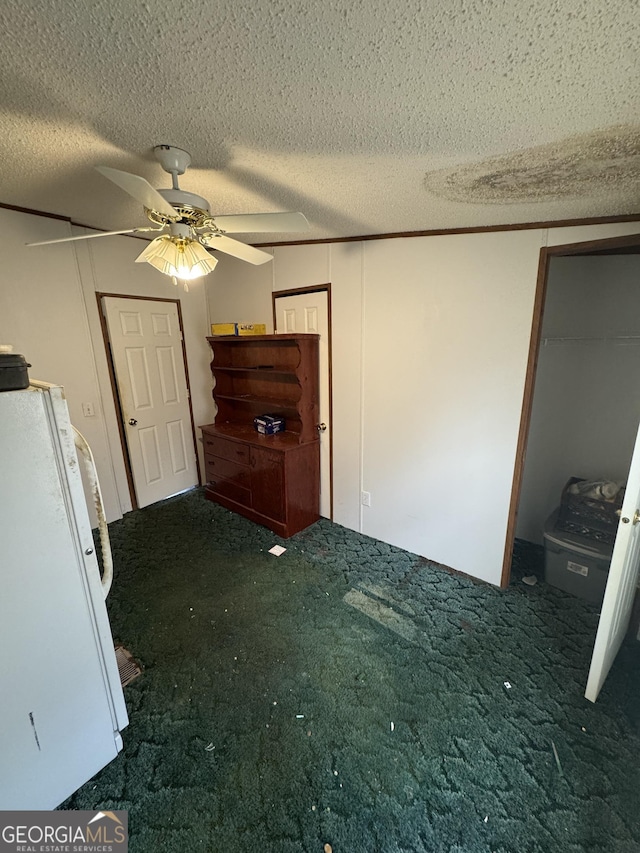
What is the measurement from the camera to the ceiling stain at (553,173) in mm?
1077

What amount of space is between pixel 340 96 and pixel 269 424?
97.5 inches

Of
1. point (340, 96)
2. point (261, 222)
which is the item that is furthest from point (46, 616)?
point (340, 96)

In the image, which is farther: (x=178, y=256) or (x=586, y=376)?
(x=586, y=376)

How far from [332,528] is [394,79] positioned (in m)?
2.86

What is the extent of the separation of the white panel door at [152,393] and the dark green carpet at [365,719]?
1265 mm

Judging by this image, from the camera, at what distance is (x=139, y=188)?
3.58 feet

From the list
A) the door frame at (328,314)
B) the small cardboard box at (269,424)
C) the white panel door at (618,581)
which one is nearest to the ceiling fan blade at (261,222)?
the door frame at (328,314)

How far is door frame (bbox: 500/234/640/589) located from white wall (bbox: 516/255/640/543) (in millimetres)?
260

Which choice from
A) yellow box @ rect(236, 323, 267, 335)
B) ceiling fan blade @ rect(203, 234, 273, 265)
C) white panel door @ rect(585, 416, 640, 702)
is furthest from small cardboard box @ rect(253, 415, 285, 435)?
white panel door @ rect(585, 416, 640, 702)

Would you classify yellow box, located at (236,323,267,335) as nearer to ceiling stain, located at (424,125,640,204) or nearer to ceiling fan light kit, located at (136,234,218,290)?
ceiling fan light kit, located at (136,234,218,290)

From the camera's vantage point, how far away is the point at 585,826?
3.84 feet

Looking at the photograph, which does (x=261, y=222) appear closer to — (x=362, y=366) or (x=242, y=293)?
(x=362, y=366)

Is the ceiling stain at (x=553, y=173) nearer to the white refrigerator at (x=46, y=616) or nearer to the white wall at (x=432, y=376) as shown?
the white wall at (x=432, y=376)

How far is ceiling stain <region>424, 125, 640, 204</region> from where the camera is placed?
3.53 ft
